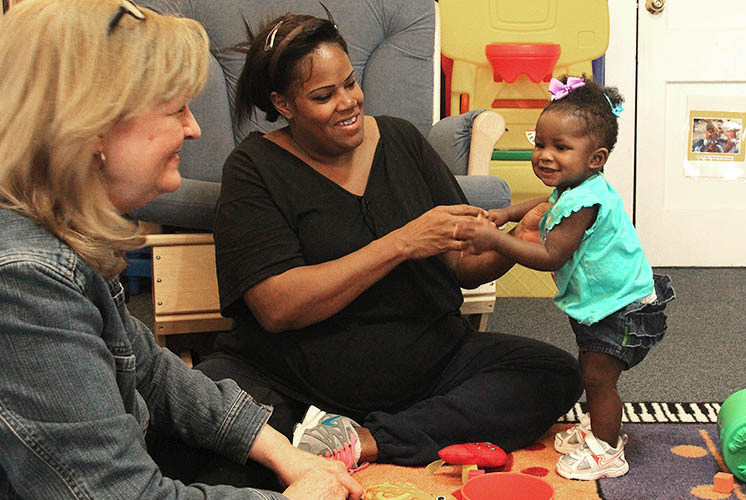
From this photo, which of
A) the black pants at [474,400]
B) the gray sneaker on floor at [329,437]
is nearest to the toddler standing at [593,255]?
the black pants at [474,400]

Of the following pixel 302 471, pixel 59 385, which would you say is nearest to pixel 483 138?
pixel 302 471

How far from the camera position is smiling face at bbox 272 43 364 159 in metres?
1.48

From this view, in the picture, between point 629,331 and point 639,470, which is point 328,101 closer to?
point 629,331

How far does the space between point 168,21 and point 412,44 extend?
160cm

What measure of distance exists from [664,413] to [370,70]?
4.09 feet

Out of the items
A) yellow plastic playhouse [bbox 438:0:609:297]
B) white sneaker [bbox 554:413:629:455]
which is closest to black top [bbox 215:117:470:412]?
white sneaker [bbox 554:413:629:455]

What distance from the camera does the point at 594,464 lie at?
4.62ft

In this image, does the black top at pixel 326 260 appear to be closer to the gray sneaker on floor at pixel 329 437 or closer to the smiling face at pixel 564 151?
the gray sneaker on floor at pixel 329 437

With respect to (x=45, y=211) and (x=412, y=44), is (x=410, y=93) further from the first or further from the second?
(x=45, y=211)

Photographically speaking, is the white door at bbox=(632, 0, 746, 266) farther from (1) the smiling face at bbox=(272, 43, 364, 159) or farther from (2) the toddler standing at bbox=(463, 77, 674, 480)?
(1) the smiling face at bbox=(272, 43, 364, 159)

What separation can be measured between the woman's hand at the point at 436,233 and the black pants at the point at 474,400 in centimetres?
27

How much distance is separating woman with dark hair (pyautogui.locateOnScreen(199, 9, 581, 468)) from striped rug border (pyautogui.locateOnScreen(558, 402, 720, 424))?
178 millimetres

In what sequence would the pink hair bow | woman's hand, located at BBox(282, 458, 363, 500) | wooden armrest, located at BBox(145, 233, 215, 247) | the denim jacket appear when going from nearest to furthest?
the denim jacket, woman's hand, located at BBox(282, 458, 363, 500), the pink hair bow, wooden armrest, located at BBox(145, 233, 215, 247)

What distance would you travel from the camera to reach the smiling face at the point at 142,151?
83 cm
